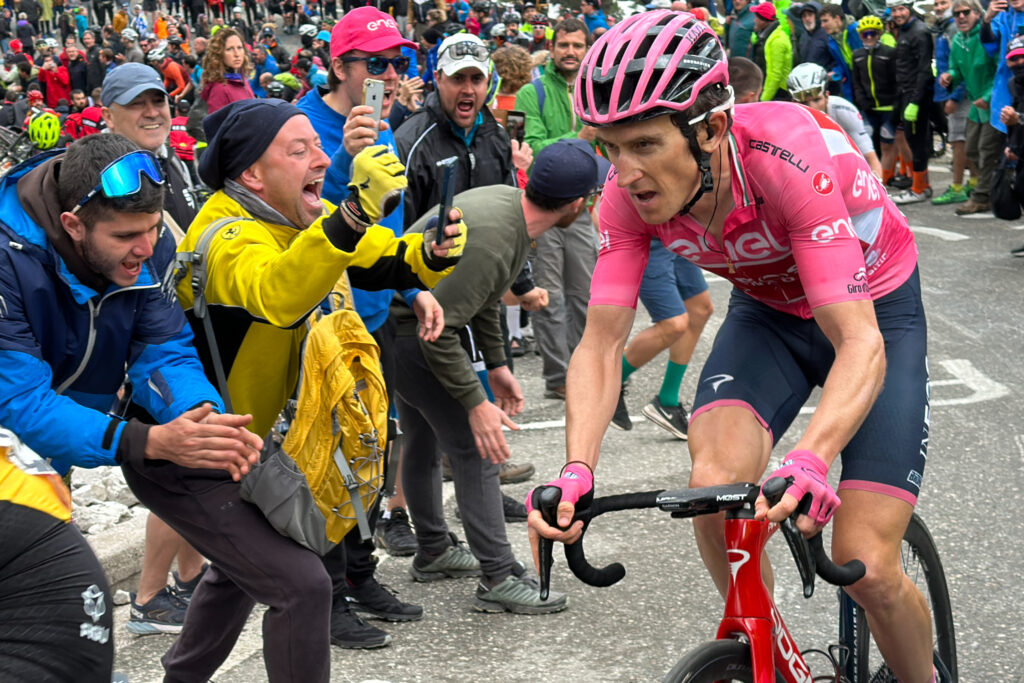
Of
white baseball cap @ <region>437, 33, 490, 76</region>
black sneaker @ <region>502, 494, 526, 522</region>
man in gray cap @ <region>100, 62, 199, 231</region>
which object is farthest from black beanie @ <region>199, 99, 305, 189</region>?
black sneaker @ <region>502, 494, 526, 522</region>

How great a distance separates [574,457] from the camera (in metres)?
2.99

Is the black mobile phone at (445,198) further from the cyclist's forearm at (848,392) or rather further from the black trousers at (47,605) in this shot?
the black trousers at (47,605)

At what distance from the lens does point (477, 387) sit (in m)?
4.83

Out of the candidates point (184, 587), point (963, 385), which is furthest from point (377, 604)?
point (963, 385)

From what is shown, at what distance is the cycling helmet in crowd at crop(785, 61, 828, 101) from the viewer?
9141 mm

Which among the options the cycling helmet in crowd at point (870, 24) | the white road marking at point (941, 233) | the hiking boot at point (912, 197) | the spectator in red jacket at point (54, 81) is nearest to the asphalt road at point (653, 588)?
the white road marking at point (941, 233)

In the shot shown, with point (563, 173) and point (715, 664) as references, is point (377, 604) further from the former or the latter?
point (715, 664)

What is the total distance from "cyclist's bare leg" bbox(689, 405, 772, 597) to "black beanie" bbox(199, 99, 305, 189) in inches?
60.6

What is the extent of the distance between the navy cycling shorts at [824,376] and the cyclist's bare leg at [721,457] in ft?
0.18

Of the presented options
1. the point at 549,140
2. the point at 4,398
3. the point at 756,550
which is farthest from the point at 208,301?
the point at 549,140

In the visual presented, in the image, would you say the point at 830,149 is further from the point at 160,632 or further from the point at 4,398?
the point at 160,632

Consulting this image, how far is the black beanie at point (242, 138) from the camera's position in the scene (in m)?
3.75

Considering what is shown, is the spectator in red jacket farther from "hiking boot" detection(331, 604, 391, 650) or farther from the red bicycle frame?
the red bicycle frame

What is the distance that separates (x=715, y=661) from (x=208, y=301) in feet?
5.75
